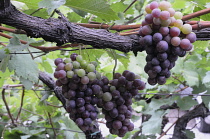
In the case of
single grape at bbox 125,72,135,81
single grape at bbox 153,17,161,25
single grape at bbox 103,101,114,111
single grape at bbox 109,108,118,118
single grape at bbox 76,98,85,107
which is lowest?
single grape at bbox 109,108,118,118

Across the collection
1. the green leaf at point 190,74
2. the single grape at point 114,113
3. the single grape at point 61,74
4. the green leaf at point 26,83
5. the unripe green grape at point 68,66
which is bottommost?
the green leaf at point 190,74

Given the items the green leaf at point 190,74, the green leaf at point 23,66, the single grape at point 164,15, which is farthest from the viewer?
the green leaf at point 190,74

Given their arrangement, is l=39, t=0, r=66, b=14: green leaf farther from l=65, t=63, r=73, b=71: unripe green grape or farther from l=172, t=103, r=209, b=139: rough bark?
l=172, t=103, r=209, b=139: rough bark

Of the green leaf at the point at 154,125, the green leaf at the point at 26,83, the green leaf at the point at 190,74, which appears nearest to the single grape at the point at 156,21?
the green leaf at the point at 26,83

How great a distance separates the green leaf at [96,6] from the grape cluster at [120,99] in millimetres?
167

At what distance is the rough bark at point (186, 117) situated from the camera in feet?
4.22

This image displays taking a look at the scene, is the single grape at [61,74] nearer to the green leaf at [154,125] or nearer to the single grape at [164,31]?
the single grape at [164,31]

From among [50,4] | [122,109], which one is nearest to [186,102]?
[122,109]

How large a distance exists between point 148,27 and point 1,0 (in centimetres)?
28

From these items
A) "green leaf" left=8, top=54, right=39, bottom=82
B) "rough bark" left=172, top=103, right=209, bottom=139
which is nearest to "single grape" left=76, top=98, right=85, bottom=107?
"green leaf" left=8, top=54, right=39, bottom=82

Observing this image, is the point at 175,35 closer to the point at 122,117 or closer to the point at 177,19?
the point at 177,19

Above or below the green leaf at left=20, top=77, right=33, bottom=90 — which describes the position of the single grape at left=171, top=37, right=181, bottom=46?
above

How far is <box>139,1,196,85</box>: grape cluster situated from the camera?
454 mm

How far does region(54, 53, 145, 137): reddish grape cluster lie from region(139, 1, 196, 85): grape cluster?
5.7 inches
